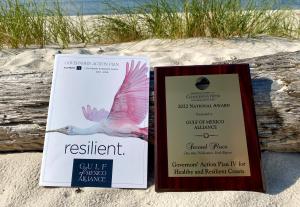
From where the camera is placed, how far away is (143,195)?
6.31 ft

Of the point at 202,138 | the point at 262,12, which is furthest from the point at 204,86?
the point at 262,12

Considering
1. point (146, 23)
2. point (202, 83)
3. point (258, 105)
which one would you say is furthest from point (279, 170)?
→ point (146, 23)

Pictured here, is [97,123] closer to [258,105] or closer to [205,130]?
[205,130]

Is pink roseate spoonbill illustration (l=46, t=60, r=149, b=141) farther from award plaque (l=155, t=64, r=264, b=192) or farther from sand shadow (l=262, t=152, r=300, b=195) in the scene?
sand shadow (l=262, t=152, r=300, b=195)

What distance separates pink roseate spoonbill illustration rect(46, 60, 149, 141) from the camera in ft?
6.91

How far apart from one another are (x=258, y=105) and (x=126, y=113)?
69 cm

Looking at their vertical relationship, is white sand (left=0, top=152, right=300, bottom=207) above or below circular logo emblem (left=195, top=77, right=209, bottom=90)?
below

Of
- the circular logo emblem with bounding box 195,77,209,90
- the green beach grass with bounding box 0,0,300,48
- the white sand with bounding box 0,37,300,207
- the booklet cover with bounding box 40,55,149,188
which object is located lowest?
the green beach grass with bounding box 0,0,300,48

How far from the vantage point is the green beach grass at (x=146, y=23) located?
363 cm

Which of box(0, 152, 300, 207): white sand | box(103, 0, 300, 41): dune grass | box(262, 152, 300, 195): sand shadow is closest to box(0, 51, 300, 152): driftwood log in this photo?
box(262, 152, 300, 195): sand shadow

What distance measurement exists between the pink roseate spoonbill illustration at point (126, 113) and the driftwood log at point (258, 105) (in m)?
0.06

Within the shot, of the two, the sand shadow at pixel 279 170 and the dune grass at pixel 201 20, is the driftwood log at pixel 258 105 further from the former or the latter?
the dune grass at pixel 201 20

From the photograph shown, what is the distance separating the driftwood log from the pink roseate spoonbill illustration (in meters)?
0.06

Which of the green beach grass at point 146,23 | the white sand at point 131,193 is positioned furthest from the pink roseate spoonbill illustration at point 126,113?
the green beach grass at point 146,23
